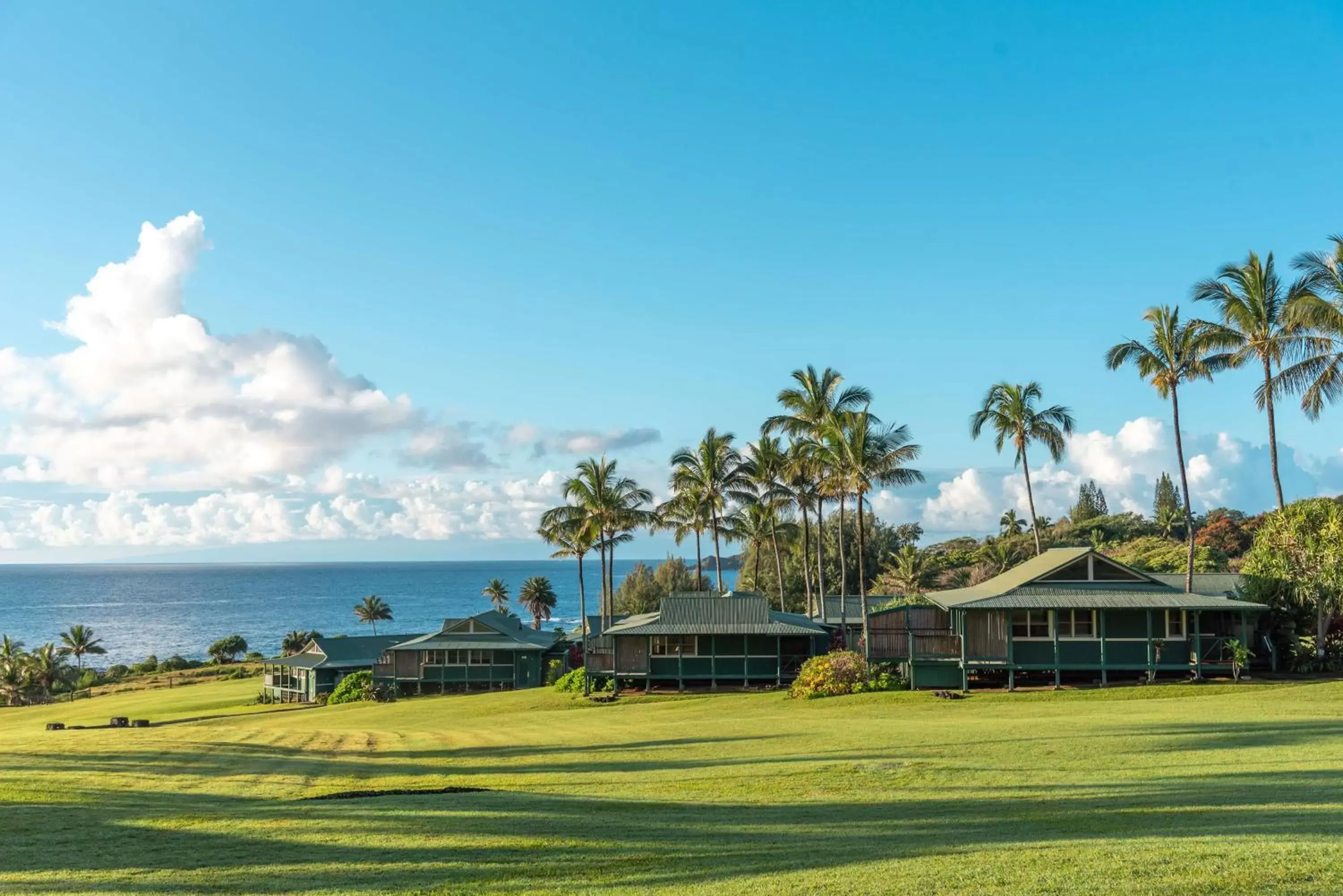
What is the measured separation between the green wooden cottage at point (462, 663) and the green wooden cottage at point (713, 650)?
490 inches

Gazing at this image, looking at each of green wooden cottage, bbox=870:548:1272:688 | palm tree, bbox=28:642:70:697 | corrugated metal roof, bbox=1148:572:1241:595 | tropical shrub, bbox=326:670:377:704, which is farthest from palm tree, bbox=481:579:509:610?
green wooden cottage, bbox=870:548:1272:688

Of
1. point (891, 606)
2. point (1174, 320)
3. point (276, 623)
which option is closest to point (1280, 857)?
point (891, 606)

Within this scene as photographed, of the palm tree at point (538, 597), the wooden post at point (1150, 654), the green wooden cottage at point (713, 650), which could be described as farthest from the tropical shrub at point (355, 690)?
the wooden post at point (1150, 654)

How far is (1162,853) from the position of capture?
10.2m

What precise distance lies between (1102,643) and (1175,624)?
10.2 ft

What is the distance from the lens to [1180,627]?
37.0 m

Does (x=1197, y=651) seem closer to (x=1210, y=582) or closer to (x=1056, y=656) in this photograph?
(x=1056, y=656)

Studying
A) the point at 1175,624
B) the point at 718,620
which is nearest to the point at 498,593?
the point at 718,620

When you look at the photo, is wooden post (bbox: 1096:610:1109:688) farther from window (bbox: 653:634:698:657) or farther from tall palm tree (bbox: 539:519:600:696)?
tall palm tree (bbox: 539:519:600:696)

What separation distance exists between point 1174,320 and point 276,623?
580 ft

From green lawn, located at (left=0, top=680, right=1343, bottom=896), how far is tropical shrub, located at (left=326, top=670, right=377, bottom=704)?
2705cm

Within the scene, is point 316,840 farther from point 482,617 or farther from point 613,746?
point 482,617

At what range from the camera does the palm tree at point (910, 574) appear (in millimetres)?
71688

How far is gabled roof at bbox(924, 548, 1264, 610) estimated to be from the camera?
1398 inches
